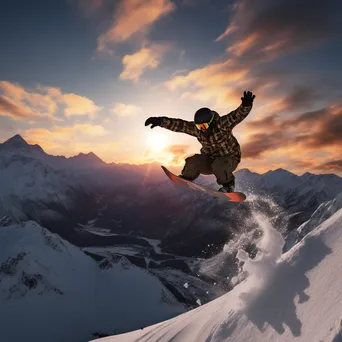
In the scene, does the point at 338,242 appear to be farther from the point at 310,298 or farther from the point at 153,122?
the point at 153,122

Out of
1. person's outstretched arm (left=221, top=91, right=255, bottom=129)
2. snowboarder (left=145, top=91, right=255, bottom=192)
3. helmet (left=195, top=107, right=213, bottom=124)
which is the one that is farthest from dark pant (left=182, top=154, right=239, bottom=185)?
helmet (left=195, top=107, right=213, bottom=124)

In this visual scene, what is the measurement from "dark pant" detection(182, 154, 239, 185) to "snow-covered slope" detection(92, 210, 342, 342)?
2.64m

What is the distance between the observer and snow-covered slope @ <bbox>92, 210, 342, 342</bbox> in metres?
6.88

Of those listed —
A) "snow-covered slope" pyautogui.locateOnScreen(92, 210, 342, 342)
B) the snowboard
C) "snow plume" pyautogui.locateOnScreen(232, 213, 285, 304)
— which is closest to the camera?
"snow-covered slope" pyautogui.locateOnScreen(92, 210, 342, 342)

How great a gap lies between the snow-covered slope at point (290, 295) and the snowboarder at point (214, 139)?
2960 millimetres

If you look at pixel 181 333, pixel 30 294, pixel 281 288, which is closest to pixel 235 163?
pixel 281 288

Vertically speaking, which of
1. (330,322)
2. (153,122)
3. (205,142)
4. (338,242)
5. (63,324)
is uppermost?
(153,122)

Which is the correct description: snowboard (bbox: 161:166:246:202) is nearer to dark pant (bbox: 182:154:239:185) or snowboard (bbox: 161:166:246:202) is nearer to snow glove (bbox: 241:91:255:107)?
dark pant (bbox: 182:154:239:185)

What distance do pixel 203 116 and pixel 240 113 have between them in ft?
4.39

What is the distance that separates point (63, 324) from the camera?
187750 mm

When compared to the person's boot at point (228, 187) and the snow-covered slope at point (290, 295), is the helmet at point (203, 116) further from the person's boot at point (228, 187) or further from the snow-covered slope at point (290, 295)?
the snow-covered slope at point (290, 295)

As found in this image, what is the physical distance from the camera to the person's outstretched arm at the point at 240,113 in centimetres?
1061

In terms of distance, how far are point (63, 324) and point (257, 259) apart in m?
211

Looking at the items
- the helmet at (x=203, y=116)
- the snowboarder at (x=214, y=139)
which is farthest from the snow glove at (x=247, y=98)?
the helmet at (x=203, y=116)
